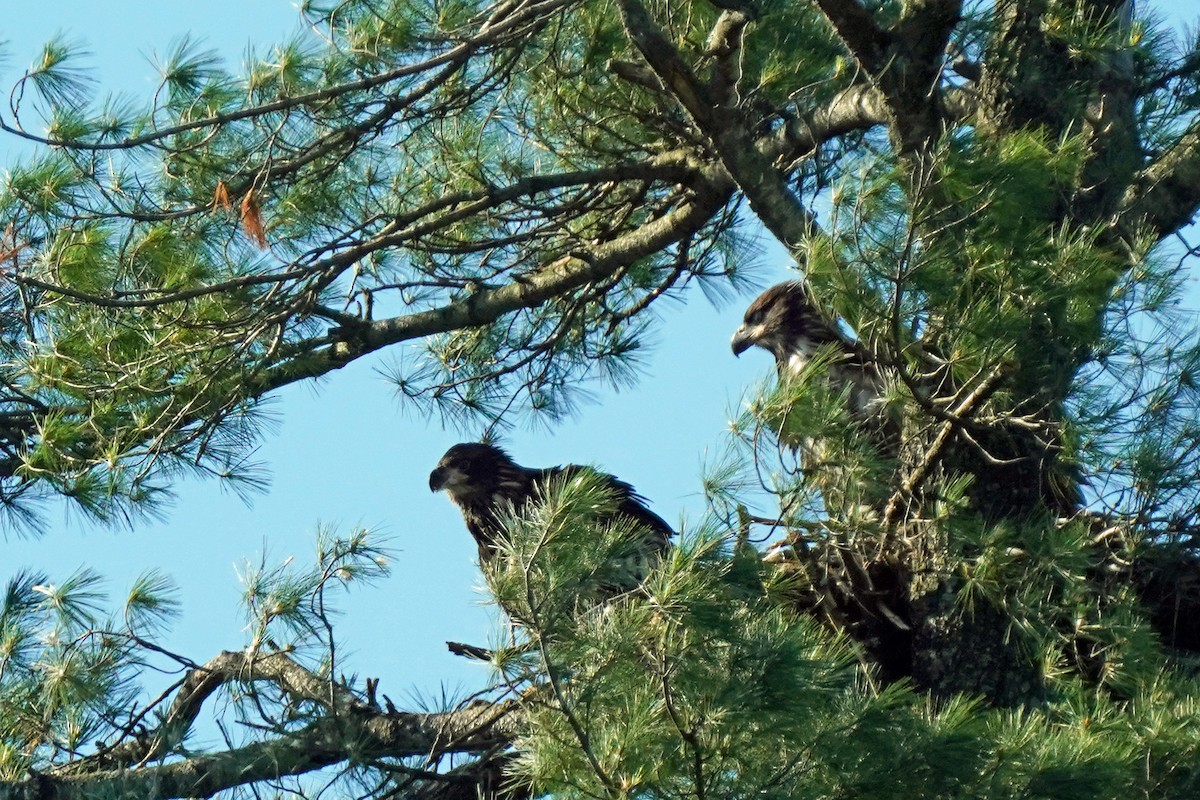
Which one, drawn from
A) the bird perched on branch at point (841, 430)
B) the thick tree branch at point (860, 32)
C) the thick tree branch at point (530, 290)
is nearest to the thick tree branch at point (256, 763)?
the bird perched on branch at point (841, 430)

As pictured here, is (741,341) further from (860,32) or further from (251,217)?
(860,32)

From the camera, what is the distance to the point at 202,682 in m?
5.53

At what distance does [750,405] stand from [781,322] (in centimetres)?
341

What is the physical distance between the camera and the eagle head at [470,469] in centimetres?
803

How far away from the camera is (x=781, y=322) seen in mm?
7852

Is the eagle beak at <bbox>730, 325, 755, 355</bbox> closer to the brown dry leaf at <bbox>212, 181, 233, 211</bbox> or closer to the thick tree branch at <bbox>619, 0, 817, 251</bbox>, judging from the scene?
the thick tree branch at <bbox>619, 0, 817, 251</bbox>

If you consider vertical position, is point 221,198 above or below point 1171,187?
above

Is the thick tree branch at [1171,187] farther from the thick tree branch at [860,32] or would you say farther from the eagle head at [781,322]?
the eagle head at [781,322]

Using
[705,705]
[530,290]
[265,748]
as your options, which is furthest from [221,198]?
[705,705]

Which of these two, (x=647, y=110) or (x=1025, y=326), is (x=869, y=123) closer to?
(x=647, y=110)

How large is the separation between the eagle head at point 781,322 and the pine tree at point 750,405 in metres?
0.39

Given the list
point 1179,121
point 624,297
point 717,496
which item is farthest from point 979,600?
point 624,297

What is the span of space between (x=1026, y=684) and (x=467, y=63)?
3.39 meters

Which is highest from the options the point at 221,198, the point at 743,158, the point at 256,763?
the point at 221,198
